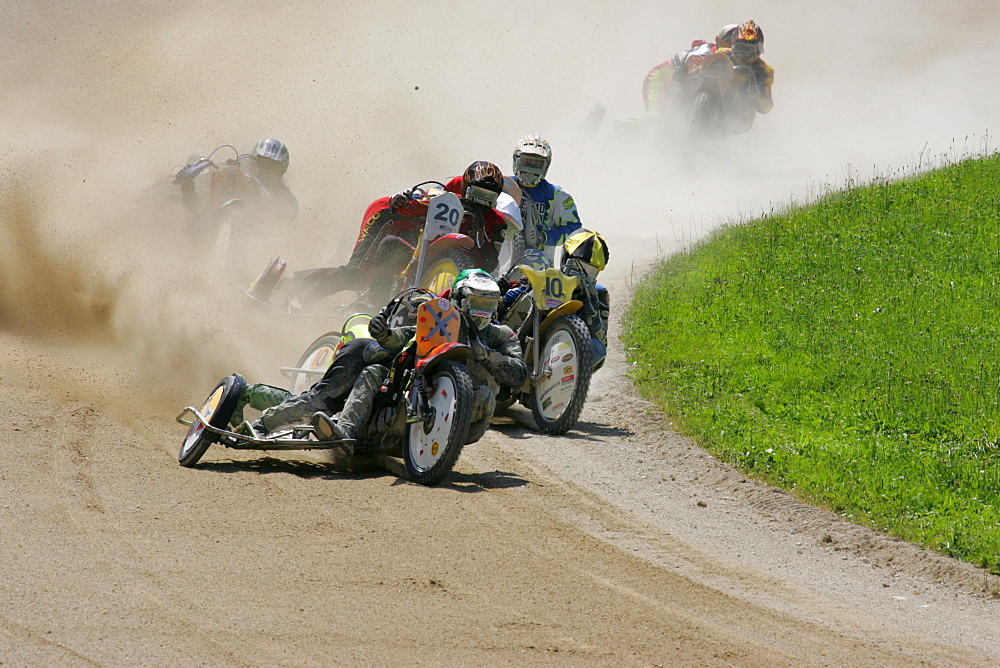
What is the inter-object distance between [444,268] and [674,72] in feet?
61.2

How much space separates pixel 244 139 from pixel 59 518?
67.8 ft

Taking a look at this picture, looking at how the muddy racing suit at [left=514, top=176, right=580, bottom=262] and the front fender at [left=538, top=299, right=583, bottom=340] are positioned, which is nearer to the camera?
the front fender at [left=538, top=299, right=583, bottom=340]

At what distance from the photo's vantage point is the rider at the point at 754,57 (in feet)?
96.4

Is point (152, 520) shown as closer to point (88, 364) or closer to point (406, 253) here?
point (88, 364)

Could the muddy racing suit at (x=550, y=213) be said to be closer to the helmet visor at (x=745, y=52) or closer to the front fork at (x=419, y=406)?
the front fork at (x=419, y=406)

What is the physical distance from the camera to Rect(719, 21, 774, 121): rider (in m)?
29.4

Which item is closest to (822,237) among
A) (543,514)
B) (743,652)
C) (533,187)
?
(533,187)

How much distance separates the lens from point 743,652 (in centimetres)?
580

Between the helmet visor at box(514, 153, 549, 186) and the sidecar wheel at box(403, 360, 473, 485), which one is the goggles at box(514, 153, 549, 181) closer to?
the helmet visor at box(514, 153, 549, 186)

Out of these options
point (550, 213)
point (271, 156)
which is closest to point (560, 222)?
point (550, 213)

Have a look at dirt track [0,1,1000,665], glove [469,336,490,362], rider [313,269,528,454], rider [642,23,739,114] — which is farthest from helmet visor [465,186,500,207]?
rider [642,23,739,114]

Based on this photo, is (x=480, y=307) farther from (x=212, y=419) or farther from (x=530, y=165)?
(x=530, y=165)

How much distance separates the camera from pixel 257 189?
1883cm

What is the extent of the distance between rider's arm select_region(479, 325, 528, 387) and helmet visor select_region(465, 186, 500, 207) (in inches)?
154
